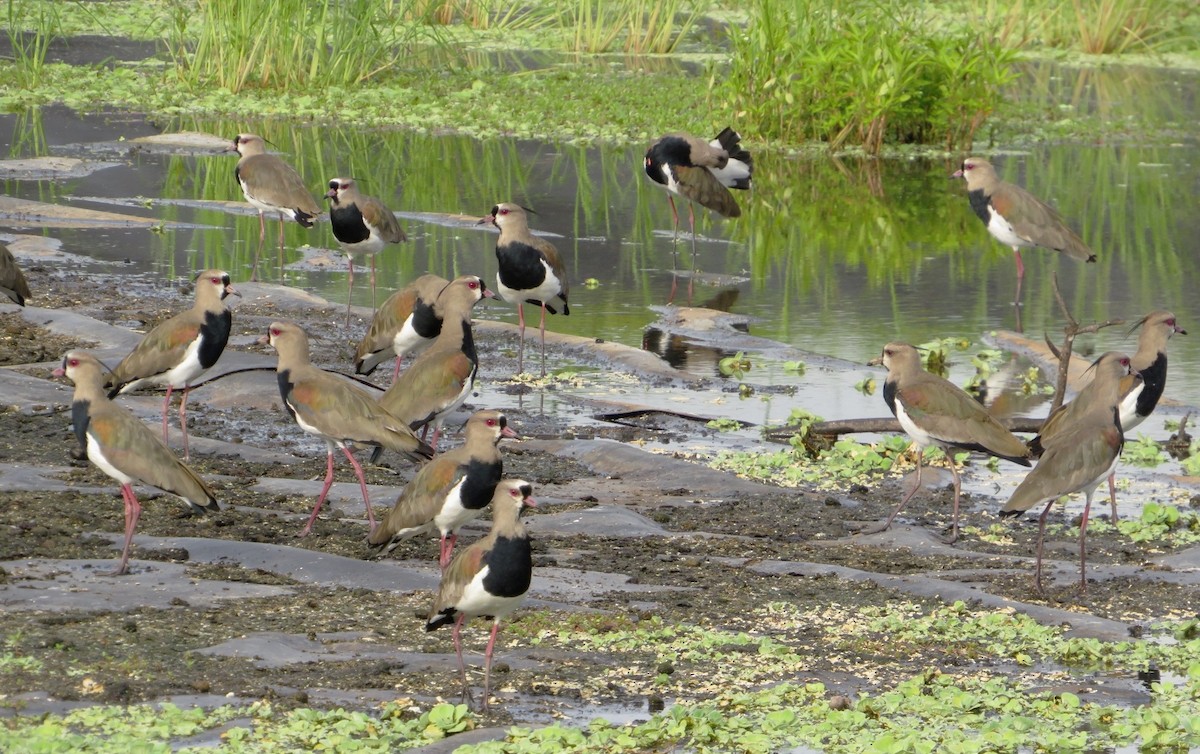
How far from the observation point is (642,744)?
16.4ft

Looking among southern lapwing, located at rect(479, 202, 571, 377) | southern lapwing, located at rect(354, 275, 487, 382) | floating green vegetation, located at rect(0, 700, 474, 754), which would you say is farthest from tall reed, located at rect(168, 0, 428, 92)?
floating green vegetation, located at rect(0, 700, 474, 754)

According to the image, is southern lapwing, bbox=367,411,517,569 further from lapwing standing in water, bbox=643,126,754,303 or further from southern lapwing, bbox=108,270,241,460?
lapwing standing in water, bbox=643,126,754,303

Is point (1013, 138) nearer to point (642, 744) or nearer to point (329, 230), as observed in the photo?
point (329, 230)

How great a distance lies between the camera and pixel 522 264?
1096 cm

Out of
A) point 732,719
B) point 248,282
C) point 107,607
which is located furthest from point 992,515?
point 248,282

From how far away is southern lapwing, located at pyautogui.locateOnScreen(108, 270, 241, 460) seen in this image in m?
8.30

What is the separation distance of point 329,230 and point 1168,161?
974cm

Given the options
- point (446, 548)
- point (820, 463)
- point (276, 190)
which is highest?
point (276, 190)

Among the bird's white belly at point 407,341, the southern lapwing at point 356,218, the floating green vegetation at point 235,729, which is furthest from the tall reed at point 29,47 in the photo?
the floating green vegetation at point 235,729

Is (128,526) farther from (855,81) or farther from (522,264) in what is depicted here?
(855,81)

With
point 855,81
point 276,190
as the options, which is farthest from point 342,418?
point 855,81

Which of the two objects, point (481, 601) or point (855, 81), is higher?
point (855, 81)

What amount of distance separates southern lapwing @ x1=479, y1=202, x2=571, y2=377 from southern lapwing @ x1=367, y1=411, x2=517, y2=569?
14.5 feet

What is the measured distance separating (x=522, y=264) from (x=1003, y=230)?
436cm
